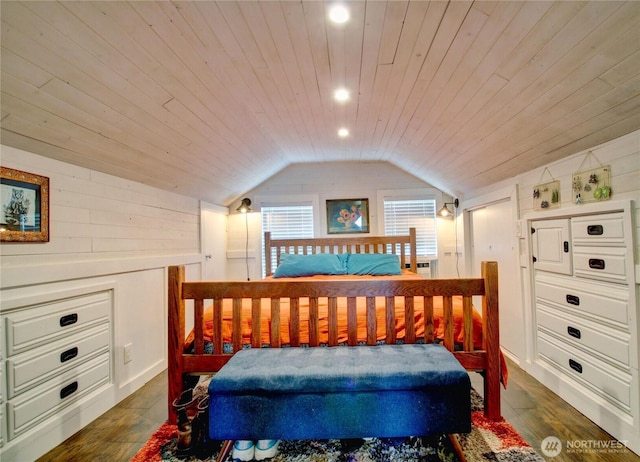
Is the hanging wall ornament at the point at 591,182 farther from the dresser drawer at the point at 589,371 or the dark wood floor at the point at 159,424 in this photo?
the dark wood floor at the point at 159,424

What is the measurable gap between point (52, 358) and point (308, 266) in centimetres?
218

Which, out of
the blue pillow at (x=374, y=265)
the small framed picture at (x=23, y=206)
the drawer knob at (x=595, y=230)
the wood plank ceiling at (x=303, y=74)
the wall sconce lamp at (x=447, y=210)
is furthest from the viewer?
the wall sconce lamp at (x=447, y=210)

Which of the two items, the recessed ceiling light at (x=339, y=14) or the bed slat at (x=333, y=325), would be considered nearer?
the recessed ceiling light at (x=339, y=14)

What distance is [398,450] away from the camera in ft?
5.11

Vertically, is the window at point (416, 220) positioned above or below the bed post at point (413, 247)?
above

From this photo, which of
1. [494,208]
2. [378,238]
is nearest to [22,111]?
[378,238]

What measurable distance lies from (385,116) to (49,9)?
215 centimetres

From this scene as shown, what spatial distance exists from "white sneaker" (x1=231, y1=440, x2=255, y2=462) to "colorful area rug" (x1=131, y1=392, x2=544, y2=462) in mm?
81

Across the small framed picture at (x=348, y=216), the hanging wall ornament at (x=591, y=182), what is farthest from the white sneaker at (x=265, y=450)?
the small framed picture at (x=348, y=216)

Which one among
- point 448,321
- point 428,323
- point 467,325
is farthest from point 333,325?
point 467,325

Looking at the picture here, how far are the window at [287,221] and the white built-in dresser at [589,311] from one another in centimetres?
272

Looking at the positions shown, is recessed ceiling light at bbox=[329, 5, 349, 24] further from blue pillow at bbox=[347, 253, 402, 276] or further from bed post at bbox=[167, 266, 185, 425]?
blue pillow at bbox=[347, 253, 402, 276]

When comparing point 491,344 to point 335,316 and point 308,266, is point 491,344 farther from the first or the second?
point 308,266

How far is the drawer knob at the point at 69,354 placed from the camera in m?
1.76
